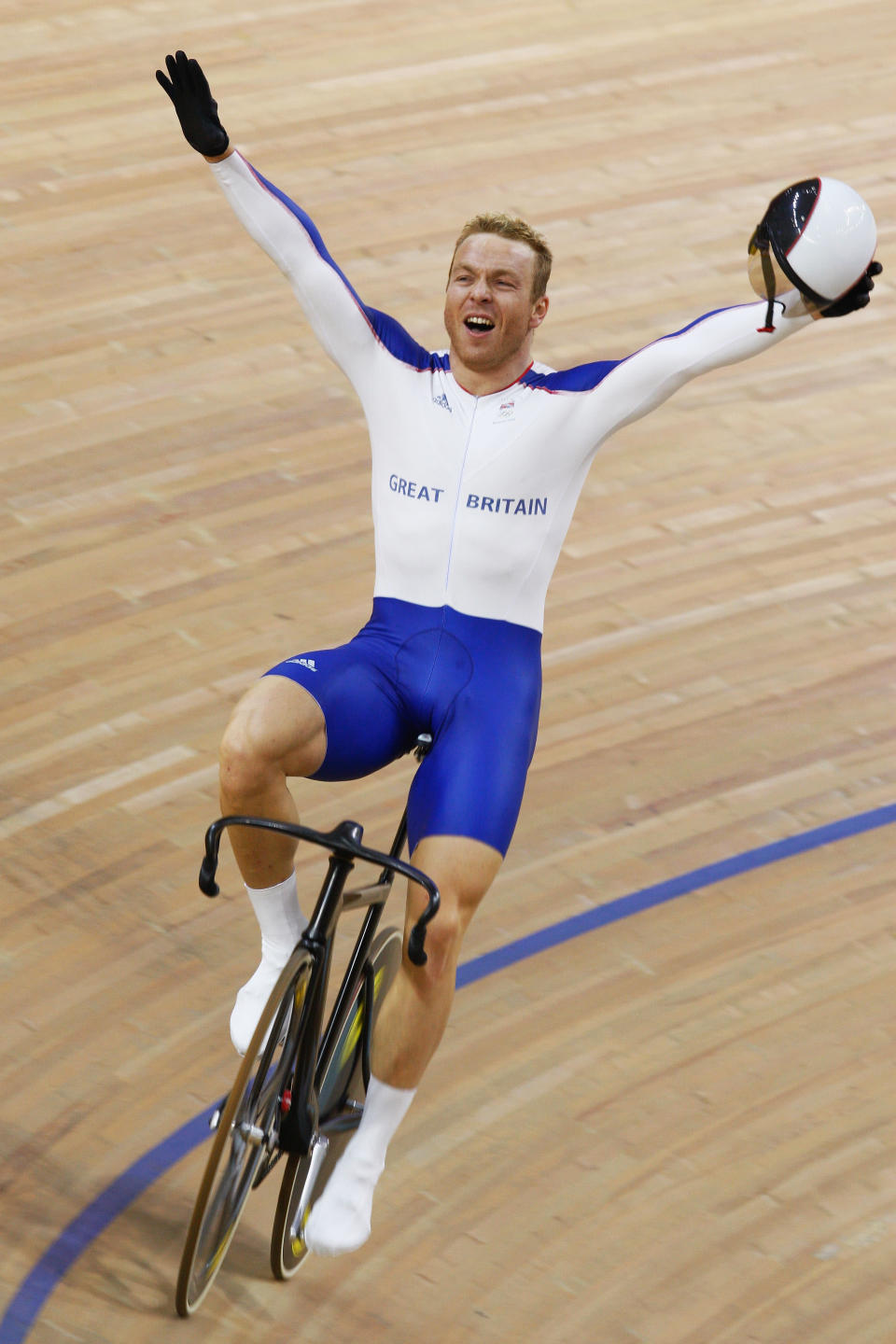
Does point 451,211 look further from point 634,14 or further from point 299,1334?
point 299,1334

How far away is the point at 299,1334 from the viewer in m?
2.48

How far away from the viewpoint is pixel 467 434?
106 inches

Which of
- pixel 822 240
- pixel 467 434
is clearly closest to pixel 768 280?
pixel 822 240

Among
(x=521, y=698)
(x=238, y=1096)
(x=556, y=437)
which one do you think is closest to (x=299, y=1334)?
(x=238, y=1096)

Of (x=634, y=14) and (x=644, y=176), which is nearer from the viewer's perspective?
(x=644, y=176)

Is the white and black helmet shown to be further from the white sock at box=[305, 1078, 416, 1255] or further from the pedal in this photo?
the pedal

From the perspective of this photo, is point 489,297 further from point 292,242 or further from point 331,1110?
point 331,1110

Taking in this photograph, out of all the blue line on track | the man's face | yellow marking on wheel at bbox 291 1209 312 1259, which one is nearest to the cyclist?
the man's face

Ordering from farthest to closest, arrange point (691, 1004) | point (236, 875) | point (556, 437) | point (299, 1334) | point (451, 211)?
point (451, 211), point (236, 875), point (691, 1004), point (556, 437), point (299, 1334)

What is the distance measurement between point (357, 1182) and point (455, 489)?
1.09 meters

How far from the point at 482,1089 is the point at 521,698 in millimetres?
792

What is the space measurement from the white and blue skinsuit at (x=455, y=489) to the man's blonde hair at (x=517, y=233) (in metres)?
0.16

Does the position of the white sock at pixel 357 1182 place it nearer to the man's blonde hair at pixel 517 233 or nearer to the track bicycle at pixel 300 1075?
the track bicycle at pixel 300 1075

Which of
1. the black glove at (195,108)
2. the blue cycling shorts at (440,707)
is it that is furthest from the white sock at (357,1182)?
the black glove at (195,108)
